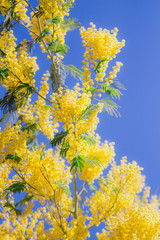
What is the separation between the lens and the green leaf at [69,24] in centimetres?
430

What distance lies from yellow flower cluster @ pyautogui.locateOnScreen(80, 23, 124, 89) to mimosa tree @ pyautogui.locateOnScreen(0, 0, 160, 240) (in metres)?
0.01

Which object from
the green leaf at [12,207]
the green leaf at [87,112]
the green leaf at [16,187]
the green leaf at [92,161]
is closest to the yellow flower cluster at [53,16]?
the green leaf at [87,112]

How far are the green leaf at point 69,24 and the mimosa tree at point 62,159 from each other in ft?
0.25

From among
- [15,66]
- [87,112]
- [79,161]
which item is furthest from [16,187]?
[15,66]

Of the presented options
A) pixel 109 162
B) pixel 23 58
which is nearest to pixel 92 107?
pixel 109 162

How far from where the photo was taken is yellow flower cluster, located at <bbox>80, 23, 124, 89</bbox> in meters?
3.55

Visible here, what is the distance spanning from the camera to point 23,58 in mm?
3854

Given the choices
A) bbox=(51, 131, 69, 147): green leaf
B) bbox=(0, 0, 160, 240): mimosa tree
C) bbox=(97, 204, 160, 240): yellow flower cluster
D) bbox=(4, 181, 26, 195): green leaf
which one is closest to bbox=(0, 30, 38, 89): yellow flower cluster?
bbox=(0, 0, 160, 240): mimosa tree

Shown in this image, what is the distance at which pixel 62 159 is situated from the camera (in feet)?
13.6

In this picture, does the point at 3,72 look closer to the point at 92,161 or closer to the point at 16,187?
the point at 16,187

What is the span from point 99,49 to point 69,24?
1.12 meters

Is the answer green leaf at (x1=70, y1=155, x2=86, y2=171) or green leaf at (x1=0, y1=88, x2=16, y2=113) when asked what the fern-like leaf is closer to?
green leaf at (x1=0, y1=88, x2=16, y2=113)

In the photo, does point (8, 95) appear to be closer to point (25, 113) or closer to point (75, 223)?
point (25, 113)

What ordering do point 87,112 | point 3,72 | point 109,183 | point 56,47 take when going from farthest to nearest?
1. point 109,183
2. point 56,47
3. point 3,72
4. point 87,112
